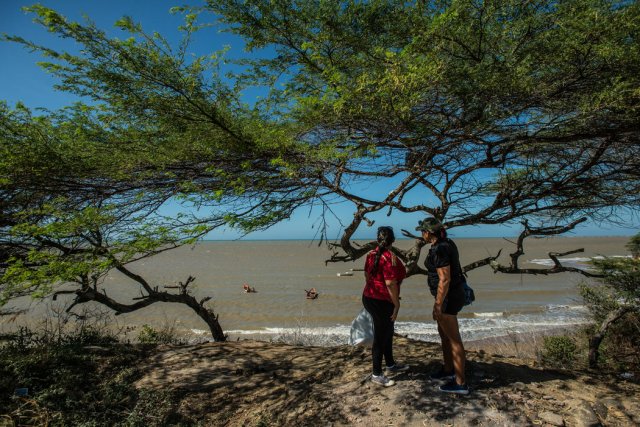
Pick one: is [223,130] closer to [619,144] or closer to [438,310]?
[438,310]

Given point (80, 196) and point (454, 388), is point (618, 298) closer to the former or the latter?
point (454, 388)

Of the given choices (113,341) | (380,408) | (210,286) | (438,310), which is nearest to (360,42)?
(438,310)

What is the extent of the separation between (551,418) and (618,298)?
510cm

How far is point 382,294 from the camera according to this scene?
13.5 feet

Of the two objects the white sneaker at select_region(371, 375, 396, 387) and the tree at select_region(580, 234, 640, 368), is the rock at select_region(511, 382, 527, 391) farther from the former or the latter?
the tree at select_region(580, 234, 640, 368)

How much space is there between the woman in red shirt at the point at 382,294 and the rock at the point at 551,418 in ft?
4.98

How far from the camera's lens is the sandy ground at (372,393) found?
12.1ft

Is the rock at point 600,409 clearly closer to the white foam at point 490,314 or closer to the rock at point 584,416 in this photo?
the rock at point 584,416

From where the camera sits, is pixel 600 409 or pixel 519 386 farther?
pixel 519 386

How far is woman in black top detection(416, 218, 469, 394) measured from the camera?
150 inches

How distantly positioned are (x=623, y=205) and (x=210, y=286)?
22.1 m

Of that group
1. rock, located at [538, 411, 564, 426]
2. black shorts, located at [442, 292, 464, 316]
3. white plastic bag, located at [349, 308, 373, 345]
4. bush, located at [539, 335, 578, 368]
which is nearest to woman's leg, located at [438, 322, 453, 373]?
black shorts, located at [442, 292, 464, 316]

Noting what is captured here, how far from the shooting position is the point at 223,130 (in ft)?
14.6

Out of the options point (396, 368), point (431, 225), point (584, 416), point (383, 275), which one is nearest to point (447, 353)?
point (396, 368)
